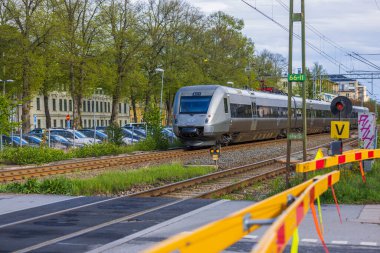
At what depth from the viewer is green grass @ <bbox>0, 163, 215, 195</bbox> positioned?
1595 cm

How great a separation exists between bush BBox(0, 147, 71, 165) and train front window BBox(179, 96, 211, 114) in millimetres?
7353

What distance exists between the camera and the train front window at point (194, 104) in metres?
33.4

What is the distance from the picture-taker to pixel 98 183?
16.8 meters

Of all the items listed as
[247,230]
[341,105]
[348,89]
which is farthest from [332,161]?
[348,89]

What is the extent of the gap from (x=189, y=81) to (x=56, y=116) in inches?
1186

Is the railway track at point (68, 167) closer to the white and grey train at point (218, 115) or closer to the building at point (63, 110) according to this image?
the white and grey train at point (218, 115)

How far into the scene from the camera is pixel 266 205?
13.1 ft

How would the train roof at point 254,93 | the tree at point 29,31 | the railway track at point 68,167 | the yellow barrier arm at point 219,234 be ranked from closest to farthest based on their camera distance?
the yellow barrier arm at point 219,234, the railway track at point 68,167, the train roof at point 254,93, the tree at point 29,31

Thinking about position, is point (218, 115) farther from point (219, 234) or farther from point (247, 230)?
point (219, 234)

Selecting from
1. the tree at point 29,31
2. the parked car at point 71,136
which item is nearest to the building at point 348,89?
the tree at point 29,31

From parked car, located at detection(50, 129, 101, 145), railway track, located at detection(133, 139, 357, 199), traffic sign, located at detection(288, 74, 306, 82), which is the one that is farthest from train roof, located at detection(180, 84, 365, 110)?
traffic sign, located at detection(288, 74, 306, 82)

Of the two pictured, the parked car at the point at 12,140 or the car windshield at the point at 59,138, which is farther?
the car windshield at the point at 59,138

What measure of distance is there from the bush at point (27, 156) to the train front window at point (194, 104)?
7353 millimetres

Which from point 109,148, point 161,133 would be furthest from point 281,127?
point 109,148
